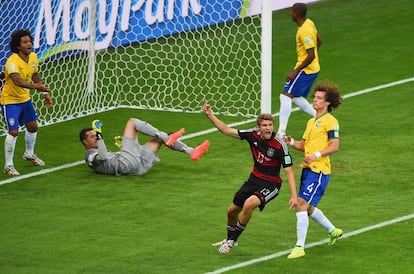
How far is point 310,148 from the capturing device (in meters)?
13.5

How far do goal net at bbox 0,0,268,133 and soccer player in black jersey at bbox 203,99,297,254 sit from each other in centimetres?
651

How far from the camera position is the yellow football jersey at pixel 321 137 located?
13.4 meters

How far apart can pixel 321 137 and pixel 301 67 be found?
181 inches

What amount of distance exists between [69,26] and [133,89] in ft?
5.05

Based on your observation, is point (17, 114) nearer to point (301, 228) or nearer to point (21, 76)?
point (21, 76)

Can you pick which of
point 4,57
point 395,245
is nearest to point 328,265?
point 395,245

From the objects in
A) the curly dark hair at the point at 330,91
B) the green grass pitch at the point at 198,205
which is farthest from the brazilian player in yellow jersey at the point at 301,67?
the curly dark hair at the point at 330,91

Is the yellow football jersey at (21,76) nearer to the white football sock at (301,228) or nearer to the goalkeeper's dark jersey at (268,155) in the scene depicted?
the goalkeeper's dark jersey at (268,155)

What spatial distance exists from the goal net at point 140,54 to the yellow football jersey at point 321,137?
21.3 feet

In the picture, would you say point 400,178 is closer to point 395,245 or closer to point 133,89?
point 395,245

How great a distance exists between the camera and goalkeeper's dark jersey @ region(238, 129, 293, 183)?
43.9 feet

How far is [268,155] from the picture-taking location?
527 inches

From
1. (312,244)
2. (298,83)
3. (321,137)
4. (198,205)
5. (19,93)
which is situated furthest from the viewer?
(298,83)

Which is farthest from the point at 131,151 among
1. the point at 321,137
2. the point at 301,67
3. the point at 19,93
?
the point at 321,137
